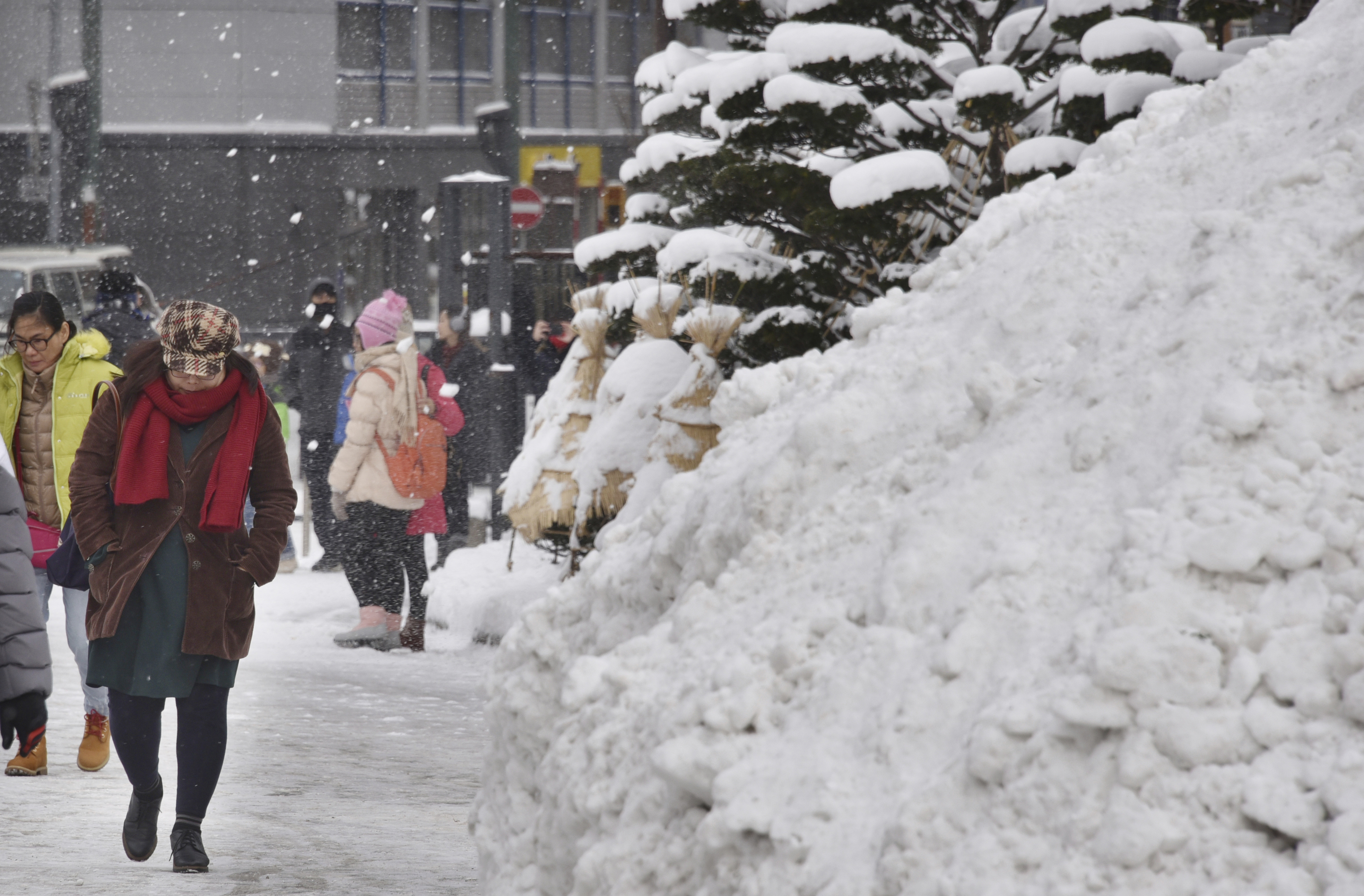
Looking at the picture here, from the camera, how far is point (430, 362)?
356 inches

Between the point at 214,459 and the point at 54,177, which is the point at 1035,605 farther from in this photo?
the point at 54,177

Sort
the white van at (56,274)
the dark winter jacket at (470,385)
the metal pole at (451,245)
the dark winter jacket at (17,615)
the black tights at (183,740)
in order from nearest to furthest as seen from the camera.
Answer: the dark winter jacket at (17,615) → the black tights at (183,740) → the dark winter jacket at (470,385) → the metal pole at (451,245) → the white van at (56,274)

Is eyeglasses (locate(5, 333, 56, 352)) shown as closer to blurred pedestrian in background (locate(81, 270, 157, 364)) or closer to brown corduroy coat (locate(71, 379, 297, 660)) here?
brown corduroy coat (locate(71, 379, 297, 660))

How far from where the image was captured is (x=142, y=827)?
4.34m

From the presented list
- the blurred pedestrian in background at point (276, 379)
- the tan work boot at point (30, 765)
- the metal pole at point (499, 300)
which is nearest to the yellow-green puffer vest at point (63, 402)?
the tan work boot at point (30, 765)

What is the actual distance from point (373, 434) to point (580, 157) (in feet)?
71.0

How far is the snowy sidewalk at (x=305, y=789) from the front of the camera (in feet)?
13.7

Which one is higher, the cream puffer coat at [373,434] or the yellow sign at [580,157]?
the yellow sign at [580,157]

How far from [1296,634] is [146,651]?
10.3ft

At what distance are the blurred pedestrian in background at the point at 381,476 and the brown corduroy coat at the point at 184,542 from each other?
417cm

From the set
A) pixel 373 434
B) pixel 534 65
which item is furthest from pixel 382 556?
pixel 534 65

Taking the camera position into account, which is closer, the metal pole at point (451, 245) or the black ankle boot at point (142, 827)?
the black ankle boot at point (142, 827)

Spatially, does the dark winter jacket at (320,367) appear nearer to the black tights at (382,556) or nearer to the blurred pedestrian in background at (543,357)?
the blurred pedestrian in background at (543,357)

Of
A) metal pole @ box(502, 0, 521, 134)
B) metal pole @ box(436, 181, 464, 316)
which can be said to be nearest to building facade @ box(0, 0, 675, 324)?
metal pole @ box(502, 0, 521, 134)
